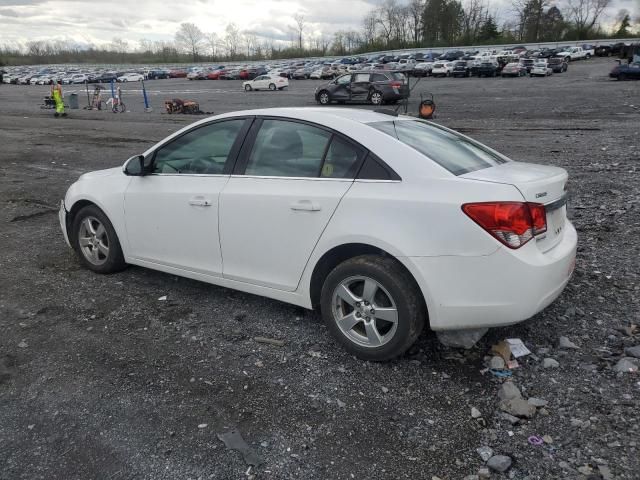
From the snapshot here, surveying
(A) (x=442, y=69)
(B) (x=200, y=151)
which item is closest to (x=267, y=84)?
(A) (x=442, y=69)

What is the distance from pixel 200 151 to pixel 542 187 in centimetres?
263

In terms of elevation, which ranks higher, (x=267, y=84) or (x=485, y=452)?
(x=267, y=84)

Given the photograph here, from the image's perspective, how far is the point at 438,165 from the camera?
327cm

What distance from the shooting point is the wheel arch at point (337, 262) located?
321 cm

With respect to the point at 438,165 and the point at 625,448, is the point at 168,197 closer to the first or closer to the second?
the point at 438,165

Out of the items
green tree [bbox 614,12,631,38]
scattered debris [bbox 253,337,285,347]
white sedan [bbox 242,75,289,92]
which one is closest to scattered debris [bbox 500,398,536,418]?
scattered debris [bbox 253,337,285,347]

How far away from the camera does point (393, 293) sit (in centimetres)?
318

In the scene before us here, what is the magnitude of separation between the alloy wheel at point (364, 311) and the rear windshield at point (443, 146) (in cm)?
91

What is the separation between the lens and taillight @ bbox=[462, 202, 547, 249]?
9.67 ft

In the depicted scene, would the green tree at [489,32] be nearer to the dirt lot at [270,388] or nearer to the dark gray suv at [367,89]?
the dark gray suv at [367,89]

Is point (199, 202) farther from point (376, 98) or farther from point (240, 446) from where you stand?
point (376, 98)

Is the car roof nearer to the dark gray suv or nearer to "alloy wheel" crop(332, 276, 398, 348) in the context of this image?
"alloy wheel" crop(332, 276, 398, 348)

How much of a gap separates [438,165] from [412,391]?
1.42 meters

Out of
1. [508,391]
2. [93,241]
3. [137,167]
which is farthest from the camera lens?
[93,241]
